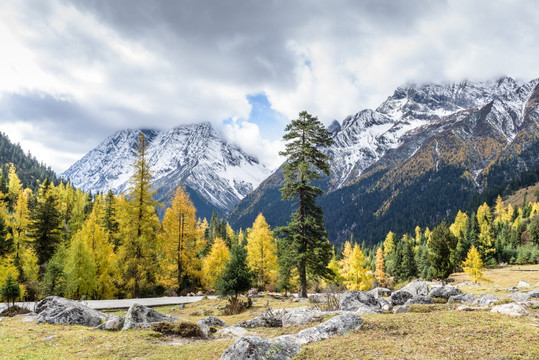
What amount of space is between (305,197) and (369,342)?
→ 19676mm

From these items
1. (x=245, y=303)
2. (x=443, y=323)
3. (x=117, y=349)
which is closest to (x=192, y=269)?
(x=245, y=303)

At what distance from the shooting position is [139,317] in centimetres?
1755

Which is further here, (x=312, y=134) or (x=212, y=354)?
(x=312, y=134)

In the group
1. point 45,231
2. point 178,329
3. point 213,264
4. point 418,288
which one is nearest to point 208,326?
point 178,329

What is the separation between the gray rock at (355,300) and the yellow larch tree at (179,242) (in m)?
26.0

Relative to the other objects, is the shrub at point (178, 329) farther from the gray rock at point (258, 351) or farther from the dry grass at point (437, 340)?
the dry grass at point (437, 340)

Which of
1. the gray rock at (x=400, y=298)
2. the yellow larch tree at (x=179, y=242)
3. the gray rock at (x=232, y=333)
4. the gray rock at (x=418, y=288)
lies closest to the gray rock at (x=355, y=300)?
the gray rock at (x=400, y=298)

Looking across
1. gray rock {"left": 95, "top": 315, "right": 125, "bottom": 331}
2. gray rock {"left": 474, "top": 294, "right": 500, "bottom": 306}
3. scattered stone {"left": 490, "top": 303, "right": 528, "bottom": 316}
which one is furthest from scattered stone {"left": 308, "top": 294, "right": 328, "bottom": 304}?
gray rock {"left": 95, "top": 315, "right": 125, "bottom": 331}

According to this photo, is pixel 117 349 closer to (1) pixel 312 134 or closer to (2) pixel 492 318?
(2) pixel 492 318

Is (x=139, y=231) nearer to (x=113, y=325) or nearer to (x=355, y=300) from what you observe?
(x=113, y=325)

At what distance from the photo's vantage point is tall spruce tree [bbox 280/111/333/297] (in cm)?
2931

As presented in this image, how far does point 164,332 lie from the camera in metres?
16.1

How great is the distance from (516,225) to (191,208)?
120 m

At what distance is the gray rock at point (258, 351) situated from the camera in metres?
9.35
